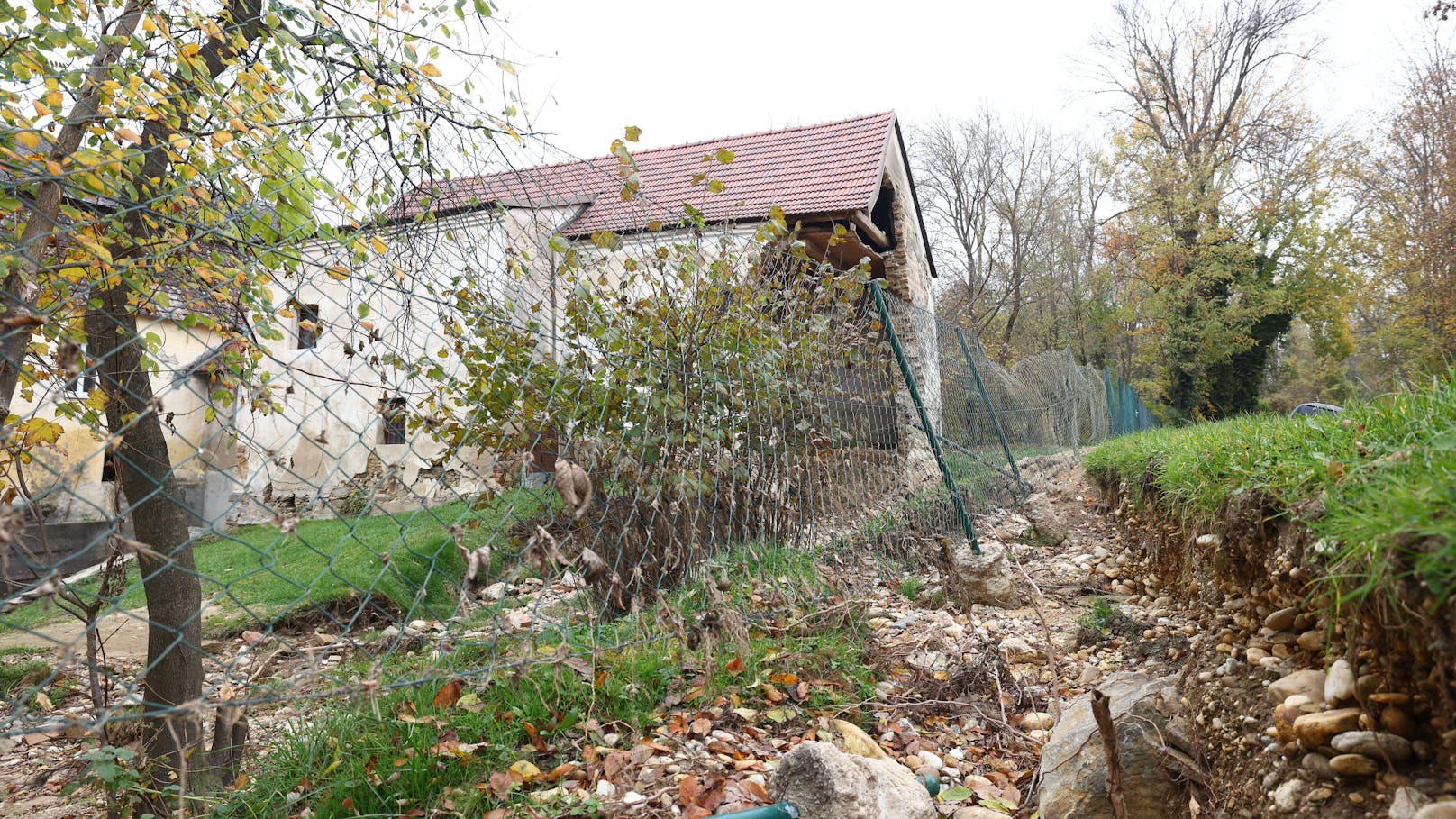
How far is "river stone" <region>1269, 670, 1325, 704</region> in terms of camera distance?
1666mm

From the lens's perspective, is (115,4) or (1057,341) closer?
(115,4)

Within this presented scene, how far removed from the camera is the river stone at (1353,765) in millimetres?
1392

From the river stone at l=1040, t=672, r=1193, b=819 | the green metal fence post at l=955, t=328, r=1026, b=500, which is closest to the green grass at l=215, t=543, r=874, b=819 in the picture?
the river stone at l=1040, t=672, r=1193, b=819

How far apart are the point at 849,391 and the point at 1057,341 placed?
28543 millimetres

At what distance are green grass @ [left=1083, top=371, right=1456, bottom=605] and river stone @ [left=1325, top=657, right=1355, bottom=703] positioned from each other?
141 mm

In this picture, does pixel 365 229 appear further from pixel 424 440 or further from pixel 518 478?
pixel 424 440

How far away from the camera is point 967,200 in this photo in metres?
29.4

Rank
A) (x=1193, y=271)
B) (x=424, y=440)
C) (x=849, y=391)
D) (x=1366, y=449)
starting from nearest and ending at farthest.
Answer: (x=1366, y=449)
(x=849, y=391)
(x=424, y=440)
(x=1193, y=271)

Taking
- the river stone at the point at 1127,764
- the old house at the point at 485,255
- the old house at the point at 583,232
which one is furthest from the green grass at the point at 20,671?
the river stone at the point at 1127,764

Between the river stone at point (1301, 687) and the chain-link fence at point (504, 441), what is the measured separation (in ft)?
4.65

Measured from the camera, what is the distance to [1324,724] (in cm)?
150

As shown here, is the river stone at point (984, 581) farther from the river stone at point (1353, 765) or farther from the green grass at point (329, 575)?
the river stone at point (1353, 765)

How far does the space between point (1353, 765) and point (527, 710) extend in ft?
6.44

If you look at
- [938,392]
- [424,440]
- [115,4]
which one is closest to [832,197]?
[938,392]
